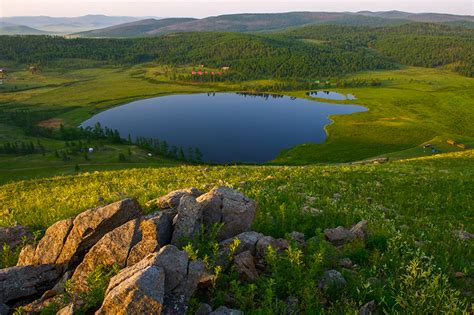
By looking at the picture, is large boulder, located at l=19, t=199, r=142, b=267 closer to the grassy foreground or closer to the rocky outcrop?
the grassy foreground

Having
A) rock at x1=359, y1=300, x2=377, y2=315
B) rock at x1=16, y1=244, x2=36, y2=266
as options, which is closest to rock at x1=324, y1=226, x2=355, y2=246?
rock at x1=359, y1=300, x2=377, y2=315

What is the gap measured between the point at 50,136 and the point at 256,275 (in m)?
205

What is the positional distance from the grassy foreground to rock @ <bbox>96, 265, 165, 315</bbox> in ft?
5.70

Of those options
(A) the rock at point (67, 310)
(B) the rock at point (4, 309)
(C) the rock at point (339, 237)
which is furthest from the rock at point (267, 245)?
(B) the rock at point (4, 309)

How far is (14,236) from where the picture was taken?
545 inches

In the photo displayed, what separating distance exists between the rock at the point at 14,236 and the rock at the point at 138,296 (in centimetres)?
774

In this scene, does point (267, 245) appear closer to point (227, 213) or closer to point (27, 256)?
point (227, 213)

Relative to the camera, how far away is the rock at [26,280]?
977 cm

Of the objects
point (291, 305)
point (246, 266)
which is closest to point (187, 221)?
point (246, 266)

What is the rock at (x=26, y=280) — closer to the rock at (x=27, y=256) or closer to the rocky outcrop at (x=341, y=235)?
the rock at (x=27, y=256)

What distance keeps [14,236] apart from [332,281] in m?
13.0

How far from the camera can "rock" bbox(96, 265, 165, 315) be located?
25.1 ft

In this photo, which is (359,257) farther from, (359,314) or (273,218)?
(273,218)

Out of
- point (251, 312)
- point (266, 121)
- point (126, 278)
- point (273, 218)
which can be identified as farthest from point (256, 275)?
point (266, 121)
